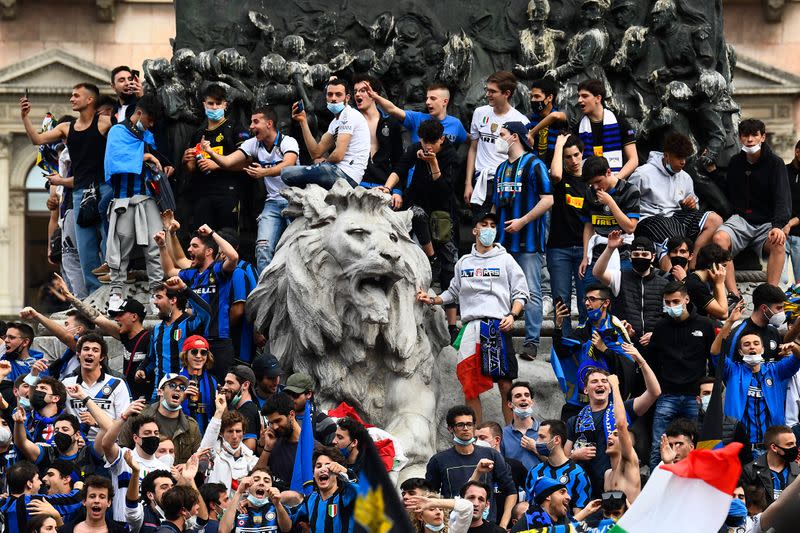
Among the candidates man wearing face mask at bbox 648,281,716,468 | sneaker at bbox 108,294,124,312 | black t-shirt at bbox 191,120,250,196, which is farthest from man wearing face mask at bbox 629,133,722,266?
sneaker at bbox 108,294,124,312

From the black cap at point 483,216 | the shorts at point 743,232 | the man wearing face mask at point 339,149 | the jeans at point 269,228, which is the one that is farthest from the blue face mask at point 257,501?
the shorts at point 743,232

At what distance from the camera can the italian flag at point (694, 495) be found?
13.8m

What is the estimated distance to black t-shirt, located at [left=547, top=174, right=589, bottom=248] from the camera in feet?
80.0

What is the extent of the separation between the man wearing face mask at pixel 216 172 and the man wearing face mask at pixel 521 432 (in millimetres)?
4514

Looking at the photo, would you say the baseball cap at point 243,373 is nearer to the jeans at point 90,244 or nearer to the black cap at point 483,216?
the black cap at point 483,216

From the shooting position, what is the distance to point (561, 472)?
2050 cm

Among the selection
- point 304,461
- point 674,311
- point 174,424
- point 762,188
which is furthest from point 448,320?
point 304,461

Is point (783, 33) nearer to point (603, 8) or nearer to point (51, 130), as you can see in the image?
point (603, 8)

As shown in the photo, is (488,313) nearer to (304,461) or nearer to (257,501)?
(304,461)

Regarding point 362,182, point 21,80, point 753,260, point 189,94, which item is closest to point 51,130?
point 189,94

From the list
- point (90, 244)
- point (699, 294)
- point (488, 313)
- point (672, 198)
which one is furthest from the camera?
point (90, 244)

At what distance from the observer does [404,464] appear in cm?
2214

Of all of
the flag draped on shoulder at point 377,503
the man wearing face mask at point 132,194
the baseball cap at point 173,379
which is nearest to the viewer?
the flag draped on shoulder at point 377,503

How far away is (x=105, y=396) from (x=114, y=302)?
3112 mm
